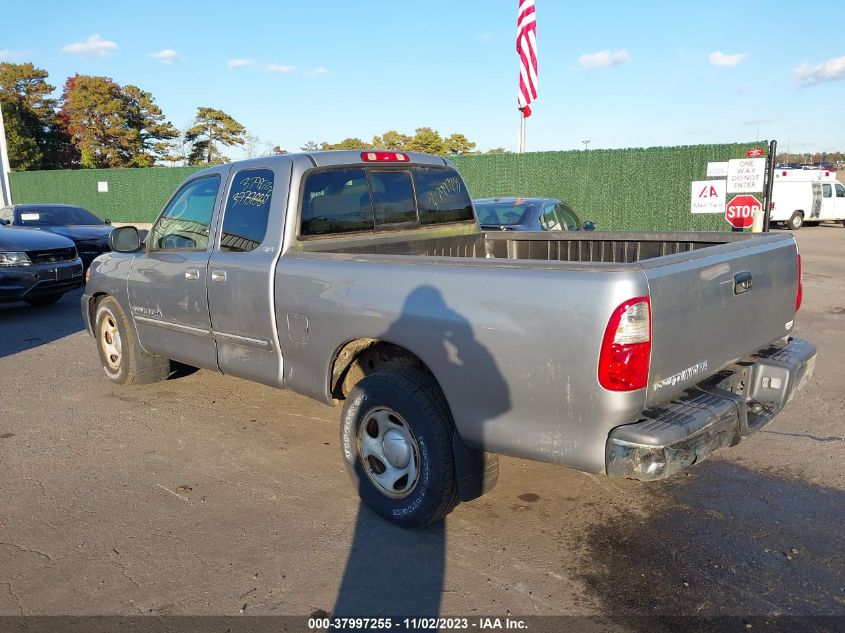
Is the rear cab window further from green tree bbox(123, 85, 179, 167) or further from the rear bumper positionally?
green tree bbox(123, 85, 179, 167)

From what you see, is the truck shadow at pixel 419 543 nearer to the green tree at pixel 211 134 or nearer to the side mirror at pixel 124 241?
the side mirror at pixel 124 241

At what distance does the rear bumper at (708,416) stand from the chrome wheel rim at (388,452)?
114cm

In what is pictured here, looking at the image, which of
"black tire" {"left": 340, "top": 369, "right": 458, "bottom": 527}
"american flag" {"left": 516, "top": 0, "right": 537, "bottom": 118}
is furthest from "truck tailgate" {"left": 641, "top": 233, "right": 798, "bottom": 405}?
"american flag" {"left": 516, "top": 0, "right": 537, "bottom": 118}

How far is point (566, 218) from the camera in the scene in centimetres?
1045

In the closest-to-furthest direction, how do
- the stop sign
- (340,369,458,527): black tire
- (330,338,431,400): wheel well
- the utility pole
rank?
(340,369,458,527): black tire
(330,338,431,400): wheel well
the stop sign
the utility pole

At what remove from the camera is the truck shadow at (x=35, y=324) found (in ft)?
27.2

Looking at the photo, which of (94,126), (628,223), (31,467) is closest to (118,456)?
(31,467)

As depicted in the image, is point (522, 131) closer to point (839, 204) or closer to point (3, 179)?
point (839, 204)

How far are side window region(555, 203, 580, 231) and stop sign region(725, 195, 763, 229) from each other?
2471 mm

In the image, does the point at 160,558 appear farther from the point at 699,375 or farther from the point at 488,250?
the point at 488,250

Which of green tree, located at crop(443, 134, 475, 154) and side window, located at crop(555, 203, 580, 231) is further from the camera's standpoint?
green tree, located at crop(443, 134, 475, 154)

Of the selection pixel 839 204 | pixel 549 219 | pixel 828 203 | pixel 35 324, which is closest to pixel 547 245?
pixel 549 219

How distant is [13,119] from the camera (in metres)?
42.5

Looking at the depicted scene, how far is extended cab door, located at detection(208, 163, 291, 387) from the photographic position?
424 cm
